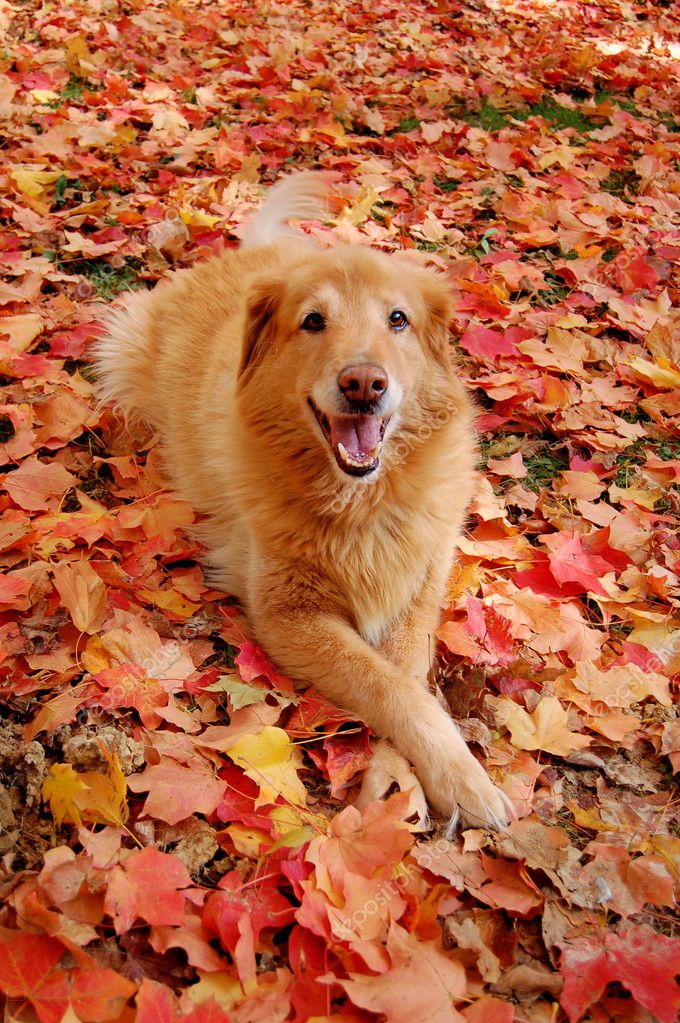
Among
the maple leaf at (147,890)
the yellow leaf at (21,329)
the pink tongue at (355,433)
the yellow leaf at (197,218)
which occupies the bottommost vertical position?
the maple leaf at (147,890)

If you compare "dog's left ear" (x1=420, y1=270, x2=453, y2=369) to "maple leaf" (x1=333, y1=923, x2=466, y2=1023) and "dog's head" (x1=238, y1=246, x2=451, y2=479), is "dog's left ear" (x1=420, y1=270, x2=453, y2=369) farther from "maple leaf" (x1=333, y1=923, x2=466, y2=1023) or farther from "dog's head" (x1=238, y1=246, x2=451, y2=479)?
"maple leaf" (x1=333, y1=923, x2=466, y2=1023)

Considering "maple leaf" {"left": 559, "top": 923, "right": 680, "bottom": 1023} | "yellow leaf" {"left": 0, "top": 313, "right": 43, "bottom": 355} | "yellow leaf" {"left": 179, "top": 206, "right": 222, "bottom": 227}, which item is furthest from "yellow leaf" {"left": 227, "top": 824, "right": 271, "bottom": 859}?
"yellow leaf" {"left": 179, "top": 206, "right": 222, "bottom": 227}

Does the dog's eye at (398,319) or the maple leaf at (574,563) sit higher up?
the dog's eye at (398,319)

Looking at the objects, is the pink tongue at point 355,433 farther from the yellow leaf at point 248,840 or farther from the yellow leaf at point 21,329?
the yellow leaf at point 21,329

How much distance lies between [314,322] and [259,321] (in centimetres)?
30

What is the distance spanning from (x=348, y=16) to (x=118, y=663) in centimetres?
812

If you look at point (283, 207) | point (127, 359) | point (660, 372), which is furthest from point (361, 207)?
point (660, 372)

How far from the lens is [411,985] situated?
5.68 feet

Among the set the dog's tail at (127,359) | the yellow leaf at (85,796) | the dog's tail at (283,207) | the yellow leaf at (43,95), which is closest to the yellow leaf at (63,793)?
the yellow leaf at (85,796)

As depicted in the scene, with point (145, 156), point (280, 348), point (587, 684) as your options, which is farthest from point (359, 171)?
point (587, 684)

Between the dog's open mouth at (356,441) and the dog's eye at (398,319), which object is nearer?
the dog's open mouth at (356,441)

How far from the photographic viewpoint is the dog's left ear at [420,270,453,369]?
10.1ft

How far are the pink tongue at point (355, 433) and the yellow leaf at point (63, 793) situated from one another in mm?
1380

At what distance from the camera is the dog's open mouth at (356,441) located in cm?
271
